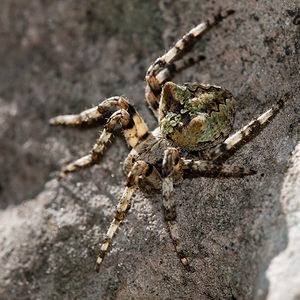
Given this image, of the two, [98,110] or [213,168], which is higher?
[98,110]

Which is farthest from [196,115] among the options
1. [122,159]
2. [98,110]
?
[122,159]

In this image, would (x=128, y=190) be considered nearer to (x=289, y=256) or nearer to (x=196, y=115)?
(x=196, y=115)

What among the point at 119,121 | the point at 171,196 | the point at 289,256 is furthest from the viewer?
the point at 119,121

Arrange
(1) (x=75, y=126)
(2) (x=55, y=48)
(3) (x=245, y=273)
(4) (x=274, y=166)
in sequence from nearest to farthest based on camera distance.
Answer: (3) (x=245, y=273)
(4) (x=274, y=166)
(1) (x=75, y=126)
(2) (x=55, y=48)

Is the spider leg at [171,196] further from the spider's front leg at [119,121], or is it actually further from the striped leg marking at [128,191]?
the spider's front leg at [119,121]

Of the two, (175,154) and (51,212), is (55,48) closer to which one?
(51,212)

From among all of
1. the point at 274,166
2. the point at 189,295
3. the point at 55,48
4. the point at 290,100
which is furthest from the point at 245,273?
the point at 55,48

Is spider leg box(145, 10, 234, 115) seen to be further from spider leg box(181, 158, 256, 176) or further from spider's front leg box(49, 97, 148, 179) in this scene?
spider leg box(181, 158, 256, 176)
